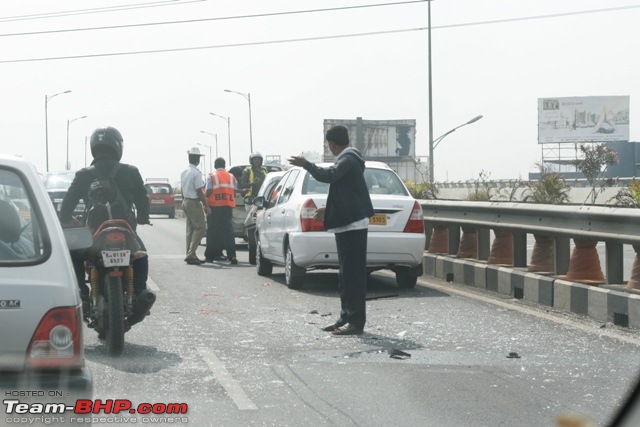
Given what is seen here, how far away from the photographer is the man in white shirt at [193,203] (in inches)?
737

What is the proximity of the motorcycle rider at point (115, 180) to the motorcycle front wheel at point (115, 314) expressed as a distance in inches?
15.8

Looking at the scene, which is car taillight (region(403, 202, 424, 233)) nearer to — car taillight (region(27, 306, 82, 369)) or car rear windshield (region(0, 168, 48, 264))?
car rear windshield (region(0, 168, 48, 264))

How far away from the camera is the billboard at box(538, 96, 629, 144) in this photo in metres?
110

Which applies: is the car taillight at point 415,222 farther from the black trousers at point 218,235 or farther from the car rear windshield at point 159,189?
the car rear windshield at point 159,189

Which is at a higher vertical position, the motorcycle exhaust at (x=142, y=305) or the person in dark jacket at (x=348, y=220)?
the person in dark jacket at (x=348, y=220)

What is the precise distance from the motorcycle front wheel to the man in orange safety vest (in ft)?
33.7

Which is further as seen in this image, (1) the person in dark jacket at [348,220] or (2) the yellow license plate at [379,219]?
(2) the yellow license plate at [379,219]

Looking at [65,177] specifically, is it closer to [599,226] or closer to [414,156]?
[599,226]

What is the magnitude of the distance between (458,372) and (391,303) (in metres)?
4.51

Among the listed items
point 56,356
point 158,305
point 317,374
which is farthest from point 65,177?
point 56,356

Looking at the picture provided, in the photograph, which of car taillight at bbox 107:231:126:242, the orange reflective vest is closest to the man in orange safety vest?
the orange reflective vest

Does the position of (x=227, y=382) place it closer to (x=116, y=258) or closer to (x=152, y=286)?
(x=116, y=258)

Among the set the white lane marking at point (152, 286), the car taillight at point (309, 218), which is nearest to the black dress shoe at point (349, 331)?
the car taillight at point (309, 218)

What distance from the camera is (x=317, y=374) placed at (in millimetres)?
8055
